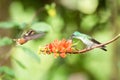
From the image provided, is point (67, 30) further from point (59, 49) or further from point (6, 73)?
point (59, 49)

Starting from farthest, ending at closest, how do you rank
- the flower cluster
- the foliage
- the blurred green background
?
the blurred green background → the foliage → the flower cluster

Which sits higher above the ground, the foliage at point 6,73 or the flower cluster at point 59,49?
the foliage at point 6,73

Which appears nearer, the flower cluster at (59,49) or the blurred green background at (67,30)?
the flower cluster at (59,49)

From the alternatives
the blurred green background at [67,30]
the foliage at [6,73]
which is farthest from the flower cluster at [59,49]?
the blurred green background at [67,30]

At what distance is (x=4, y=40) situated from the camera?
1.54 meters

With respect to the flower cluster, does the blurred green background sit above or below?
above

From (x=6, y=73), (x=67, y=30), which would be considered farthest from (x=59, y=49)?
(x=67, y=30)

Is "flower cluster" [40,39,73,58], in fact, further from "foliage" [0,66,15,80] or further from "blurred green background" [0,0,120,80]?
"blurred green background" [0,0,120,80]

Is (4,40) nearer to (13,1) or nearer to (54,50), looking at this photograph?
Result: (54,50)

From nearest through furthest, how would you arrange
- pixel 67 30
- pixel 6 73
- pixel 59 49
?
pixel 59 49
pixel 6 73
pixel 67 30

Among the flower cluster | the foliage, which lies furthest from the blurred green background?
the flower cluster

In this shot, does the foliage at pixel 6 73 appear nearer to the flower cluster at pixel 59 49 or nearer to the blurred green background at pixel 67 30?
the flower cluster at pixel 59 49

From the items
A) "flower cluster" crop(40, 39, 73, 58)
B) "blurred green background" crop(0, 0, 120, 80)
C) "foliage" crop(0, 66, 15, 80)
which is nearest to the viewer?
"flower cluster" crop(40, 39, 73, 58)

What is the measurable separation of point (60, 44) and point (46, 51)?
0.14 feet
